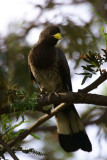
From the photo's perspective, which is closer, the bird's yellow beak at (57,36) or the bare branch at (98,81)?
the bare branch at (98,81)

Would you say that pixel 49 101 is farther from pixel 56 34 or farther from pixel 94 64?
pixel 56 34

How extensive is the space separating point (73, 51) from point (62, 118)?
1.74m

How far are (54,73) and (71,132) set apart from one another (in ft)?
3.03

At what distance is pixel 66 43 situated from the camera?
244 inches

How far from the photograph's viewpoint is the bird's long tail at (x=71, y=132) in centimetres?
404

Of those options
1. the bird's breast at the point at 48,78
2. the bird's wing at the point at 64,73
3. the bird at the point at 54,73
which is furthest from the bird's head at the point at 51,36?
the bird's breast at the point at 48,78

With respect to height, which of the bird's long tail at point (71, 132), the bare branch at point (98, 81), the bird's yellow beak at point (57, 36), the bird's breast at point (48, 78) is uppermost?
the bird's yellow beak at point (57, 36)

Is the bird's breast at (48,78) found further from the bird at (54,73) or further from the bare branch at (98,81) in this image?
the bare branch at (98,81)

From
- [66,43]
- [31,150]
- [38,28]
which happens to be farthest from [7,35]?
[31,150]

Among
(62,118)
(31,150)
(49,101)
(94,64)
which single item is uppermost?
(94,64)

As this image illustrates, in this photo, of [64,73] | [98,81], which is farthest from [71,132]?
[98,81]

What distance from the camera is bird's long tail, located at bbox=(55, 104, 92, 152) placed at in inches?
159

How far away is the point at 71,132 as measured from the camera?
4324 mm

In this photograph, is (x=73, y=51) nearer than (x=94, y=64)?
No
